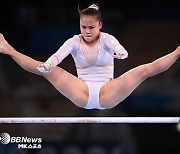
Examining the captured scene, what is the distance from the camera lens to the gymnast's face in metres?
3.36

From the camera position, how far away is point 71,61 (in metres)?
6.00

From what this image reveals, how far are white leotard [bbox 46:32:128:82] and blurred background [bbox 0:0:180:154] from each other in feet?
7.21

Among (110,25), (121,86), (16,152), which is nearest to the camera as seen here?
(121,86)

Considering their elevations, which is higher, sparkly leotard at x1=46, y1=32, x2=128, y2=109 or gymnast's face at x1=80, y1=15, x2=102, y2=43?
gymnast's face at x1=80, y1=15, x2=102, y2=43

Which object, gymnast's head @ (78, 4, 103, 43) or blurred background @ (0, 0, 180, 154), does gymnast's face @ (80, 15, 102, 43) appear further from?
blurred background @ (0, 0, 180, 154)

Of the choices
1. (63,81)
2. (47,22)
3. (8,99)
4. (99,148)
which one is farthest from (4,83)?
(63,81)

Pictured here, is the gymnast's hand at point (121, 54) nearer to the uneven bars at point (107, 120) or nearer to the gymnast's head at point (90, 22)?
the gymnast's head at point (90, 22)

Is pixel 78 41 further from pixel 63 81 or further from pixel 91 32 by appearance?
pixel 63 81

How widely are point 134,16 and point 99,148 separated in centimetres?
213

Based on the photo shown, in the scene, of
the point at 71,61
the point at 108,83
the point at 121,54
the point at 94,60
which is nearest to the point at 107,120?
the point at 108,83

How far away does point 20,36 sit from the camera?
19.5ft

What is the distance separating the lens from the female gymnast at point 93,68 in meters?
3.38

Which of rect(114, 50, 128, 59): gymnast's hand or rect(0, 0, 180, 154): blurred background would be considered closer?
rect(114, 50, 128, 59): gymnast's hand

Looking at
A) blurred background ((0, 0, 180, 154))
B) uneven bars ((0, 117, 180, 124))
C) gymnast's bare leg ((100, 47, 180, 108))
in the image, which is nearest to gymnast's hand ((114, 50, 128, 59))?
gymnast's bare leg ((100, 47, 180, 108))
